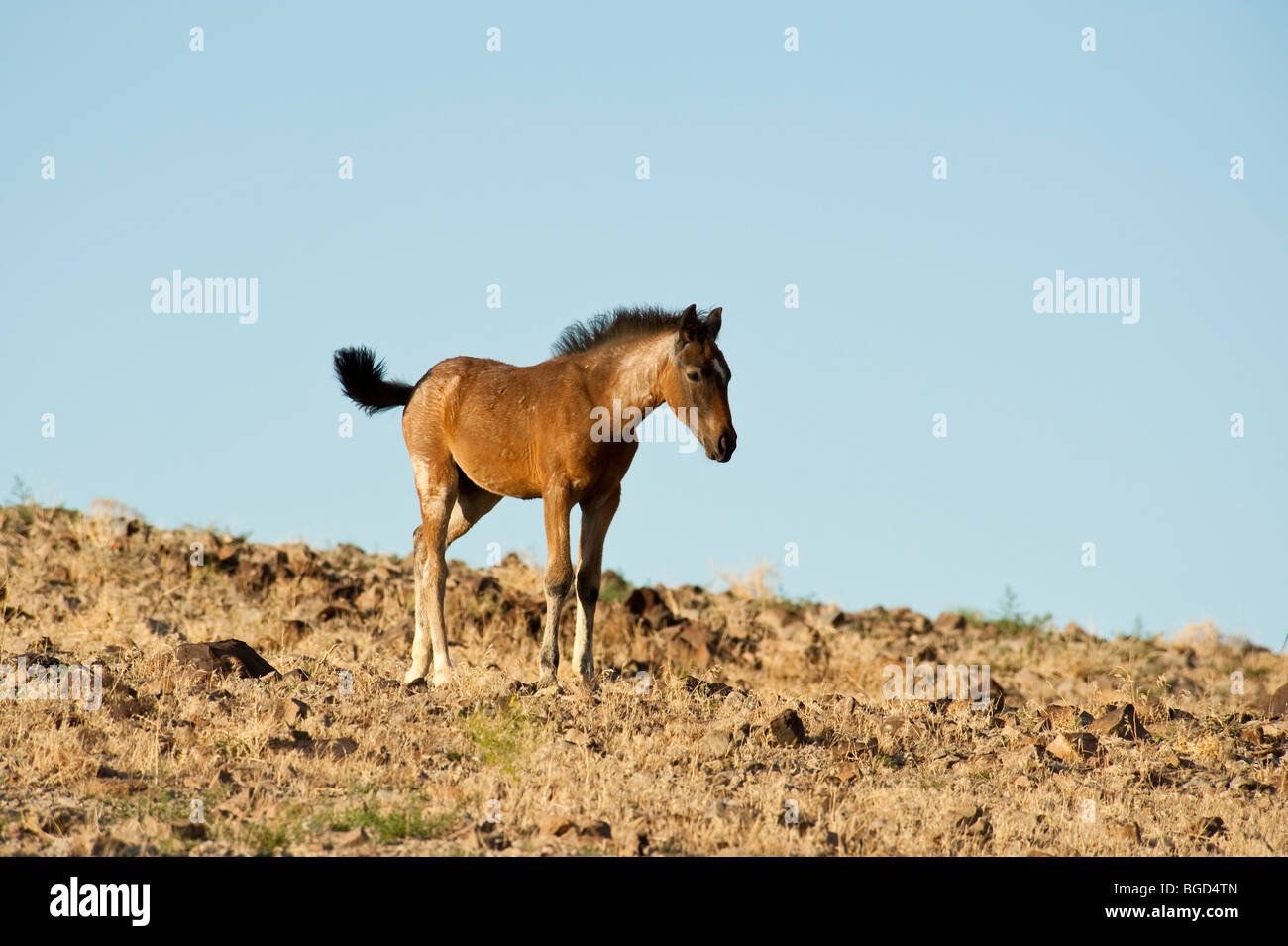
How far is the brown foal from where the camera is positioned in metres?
10.8

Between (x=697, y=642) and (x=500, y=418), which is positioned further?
(x=697, y=642)

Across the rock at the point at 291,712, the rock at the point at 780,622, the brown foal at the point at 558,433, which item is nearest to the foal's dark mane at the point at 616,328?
the brown foal at the point at 558,433

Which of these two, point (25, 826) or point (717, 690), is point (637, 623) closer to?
point (717, 690)

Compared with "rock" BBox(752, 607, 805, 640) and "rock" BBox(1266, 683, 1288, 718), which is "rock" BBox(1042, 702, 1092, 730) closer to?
"rock" BBox(1266, 683, 1288, 718)

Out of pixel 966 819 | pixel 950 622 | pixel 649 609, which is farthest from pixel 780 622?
pixel 966 819

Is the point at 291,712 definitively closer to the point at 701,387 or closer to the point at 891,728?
the point at 701,387

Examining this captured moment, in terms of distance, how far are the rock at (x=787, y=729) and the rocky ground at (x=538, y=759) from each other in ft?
Answer: 0.06

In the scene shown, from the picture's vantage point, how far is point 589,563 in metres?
11.4

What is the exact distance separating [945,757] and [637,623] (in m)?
7.79

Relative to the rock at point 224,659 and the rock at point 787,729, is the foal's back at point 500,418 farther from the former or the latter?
the rock at point 787,729

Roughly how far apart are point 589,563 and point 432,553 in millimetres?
1600

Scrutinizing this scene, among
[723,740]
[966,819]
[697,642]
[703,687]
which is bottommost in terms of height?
[966,819]

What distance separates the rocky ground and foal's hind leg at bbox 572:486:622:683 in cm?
42
